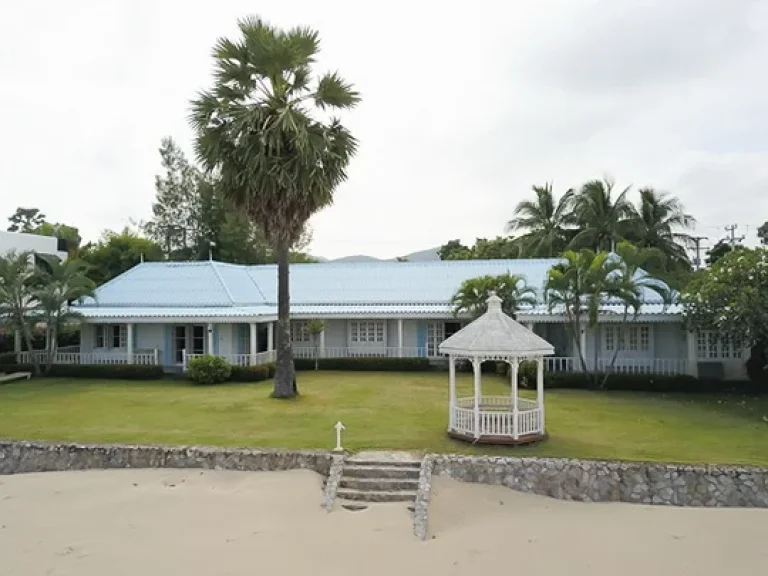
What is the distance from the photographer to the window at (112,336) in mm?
28859

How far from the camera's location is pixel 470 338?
50.1ft

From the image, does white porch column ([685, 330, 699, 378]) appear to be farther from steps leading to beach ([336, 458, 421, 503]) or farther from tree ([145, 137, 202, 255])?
tree ([145, 137, 202, 255])

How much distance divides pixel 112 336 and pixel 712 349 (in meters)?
25.0

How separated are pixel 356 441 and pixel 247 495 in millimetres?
2988

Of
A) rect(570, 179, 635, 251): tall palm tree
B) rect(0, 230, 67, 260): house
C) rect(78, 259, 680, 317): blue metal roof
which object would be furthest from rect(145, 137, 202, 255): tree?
rect(570, 179, 635, 251): tall palm tree

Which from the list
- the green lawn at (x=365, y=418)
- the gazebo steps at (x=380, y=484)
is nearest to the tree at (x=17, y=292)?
the green lawn at (x=365, y=418)

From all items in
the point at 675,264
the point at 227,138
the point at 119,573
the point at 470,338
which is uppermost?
the point at 227,138

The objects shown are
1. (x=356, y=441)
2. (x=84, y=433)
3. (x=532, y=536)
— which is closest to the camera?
(x=532, y=536)

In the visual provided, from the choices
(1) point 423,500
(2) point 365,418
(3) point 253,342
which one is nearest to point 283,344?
(2) point 365,418

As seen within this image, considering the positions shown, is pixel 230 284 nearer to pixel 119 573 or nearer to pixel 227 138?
pixel 227 138

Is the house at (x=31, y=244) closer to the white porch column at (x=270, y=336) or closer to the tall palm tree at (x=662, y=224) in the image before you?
the white porch column at (x=270, y=336)

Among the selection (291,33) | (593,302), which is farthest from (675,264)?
(291,33)

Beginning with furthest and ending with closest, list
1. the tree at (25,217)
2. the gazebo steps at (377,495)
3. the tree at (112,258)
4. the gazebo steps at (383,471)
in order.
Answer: the tree at (25,217)
the tree at (112,258)
the gazebo steps at (383,471)
the gazebo steps at (377,495)

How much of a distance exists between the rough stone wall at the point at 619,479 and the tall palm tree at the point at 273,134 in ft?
30.9
